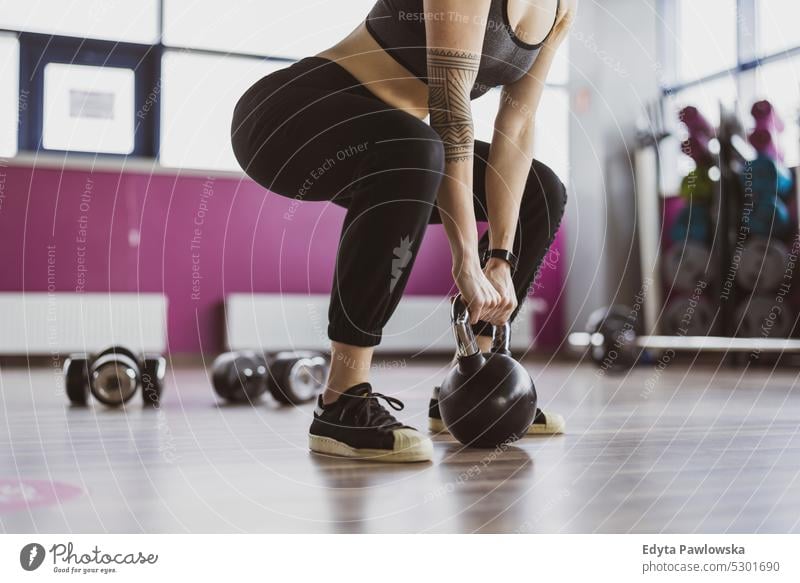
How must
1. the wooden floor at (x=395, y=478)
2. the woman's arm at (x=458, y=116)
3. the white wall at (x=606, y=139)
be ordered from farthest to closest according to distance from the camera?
the white wall at (x=606, y=139), the woman's arm at (x=458, y=116), the wooden floor at (x=395, y=478)

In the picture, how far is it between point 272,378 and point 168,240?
196 cm

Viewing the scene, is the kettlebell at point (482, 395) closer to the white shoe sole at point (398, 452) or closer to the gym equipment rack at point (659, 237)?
the white shoe sole at point (398, 452)

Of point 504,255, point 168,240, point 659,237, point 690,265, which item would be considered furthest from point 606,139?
point 504,255

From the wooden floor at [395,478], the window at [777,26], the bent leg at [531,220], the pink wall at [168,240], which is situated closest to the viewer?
the wooden floor at [395,478]

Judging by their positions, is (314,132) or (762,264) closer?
(314,132)

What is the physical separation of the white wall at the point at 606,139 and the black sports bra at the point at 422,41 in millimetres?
Result: 2786

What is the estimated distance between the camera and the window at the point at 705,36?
10.2 ft

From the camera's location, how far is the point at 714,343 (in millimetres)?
2990

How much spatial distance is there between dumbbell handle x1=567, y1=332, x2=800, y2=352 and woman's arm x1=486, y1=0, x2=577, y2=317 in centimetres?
178

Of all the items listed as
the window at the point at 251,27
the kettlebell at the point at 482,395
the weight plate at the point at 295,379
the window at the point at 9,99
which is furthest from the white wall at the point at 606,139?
the kettlebell at the point at 482,395

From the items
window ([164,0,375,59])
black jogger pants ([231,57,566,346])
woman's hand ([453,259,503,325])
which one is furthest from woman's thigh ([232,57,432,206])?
window ([164,0,375,59])

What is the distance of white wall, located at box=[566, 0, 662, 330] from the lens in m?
3.79

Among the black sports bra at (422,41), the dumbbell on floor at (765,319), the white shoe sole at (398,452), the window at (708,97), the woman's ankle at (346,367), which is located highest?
the window at (708,97)

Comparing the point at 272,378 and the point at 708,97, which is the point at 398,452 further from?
the point at 708,97
